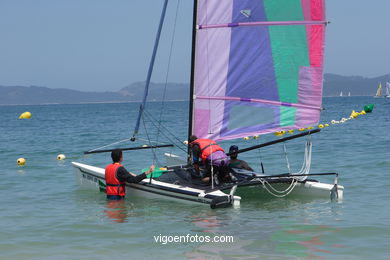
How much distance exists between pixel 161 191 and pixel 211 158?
52.3 inches

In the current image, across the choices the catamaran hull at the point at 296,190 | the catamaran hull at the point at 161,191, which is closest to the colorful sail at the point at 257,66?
the catamaran hull at the point at 296,190

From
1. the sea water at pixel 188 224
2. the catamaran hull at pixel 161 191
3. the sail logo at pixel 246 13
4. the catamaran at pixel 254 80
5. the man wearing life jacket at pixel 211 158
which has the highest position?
the sail logo at pixel 246 13

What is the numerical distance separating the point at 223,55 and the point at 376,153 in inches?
425

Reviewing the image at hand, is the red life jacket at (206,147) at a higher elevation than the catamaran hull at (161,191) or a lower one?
higher

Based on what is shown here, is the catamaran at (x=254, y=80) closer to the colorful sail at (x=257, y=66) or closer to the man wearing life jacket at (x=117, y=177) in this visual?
the colorful sail at (x=257, y=66)

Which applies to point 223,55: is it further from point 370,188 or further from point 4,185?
point 4,185

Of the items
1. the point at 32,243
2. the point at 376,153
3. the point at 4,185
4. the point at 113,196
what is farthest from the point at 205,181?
the point at 376,153

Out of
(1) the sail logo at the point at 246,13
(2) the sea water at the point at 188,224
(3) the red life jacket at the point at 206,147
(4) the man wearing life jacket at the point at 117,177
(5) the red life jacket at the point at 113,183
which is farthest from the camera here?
(5) the red life jacket at the point at 113,183

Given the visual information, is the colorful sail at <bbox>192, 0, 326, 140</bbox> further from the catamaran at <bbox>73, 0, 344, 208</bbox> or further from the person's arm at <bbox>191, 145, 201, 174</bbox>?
the person's arm at <bbox>191, 145, 201, 174</bbox>

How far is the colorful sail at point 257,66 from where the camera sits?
11.6 metres

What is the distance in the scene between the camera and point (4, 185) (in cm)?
1591

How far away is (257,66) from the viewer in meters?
12.0

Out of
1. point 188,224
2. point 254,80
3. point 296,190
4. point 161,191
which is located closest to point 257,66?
point 254,80

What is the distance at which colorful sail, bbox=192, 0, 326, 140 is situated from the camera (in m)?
11.6
